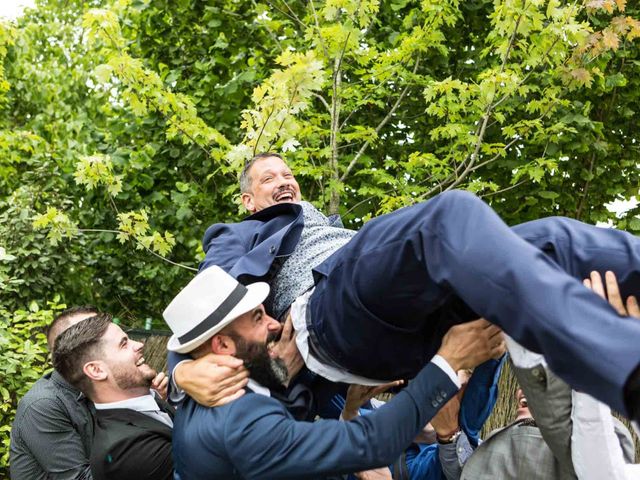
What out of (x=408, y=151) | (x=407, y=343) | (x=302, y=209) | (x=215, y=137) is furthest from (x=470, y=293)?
(x=408, y=151)

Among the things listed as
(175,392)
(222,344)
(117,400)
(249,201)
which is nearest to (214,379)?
(222,344)

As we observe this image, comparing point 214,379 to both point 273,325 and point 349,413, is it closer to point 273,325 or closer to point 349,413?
point 273,325

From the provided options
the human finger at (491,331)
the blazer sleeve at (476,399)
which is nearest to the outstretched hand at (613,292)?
the human finger at (491,331)

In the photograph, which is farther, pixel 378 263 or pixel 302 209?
pixel 302 209

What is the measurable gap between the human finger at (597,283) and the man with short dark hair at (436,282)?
1.9 inches

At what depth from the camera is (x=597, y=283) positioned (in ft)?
7.45

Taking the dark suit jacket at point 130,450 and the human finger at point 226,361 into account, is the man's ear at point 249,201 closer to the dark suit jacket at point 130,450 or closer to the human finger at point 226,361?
the dark suit jacket at point 130,450

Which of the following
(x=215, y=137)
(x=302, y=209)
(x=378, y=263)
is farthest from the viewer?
(x=215, y=137)

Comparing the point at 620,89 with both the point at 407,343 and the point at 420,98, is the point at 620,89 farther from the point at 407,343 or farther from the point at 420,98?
the point at 407,343

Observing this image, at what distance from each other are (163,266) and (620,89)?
12.8ft

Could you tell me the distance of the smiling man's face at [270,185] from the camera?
149 inches

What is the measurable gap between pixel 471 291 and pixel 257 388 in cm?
93

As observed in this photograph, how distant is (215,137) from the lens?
5.59m

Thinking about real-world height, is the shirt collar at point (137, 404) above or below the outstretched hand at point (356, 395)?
below
